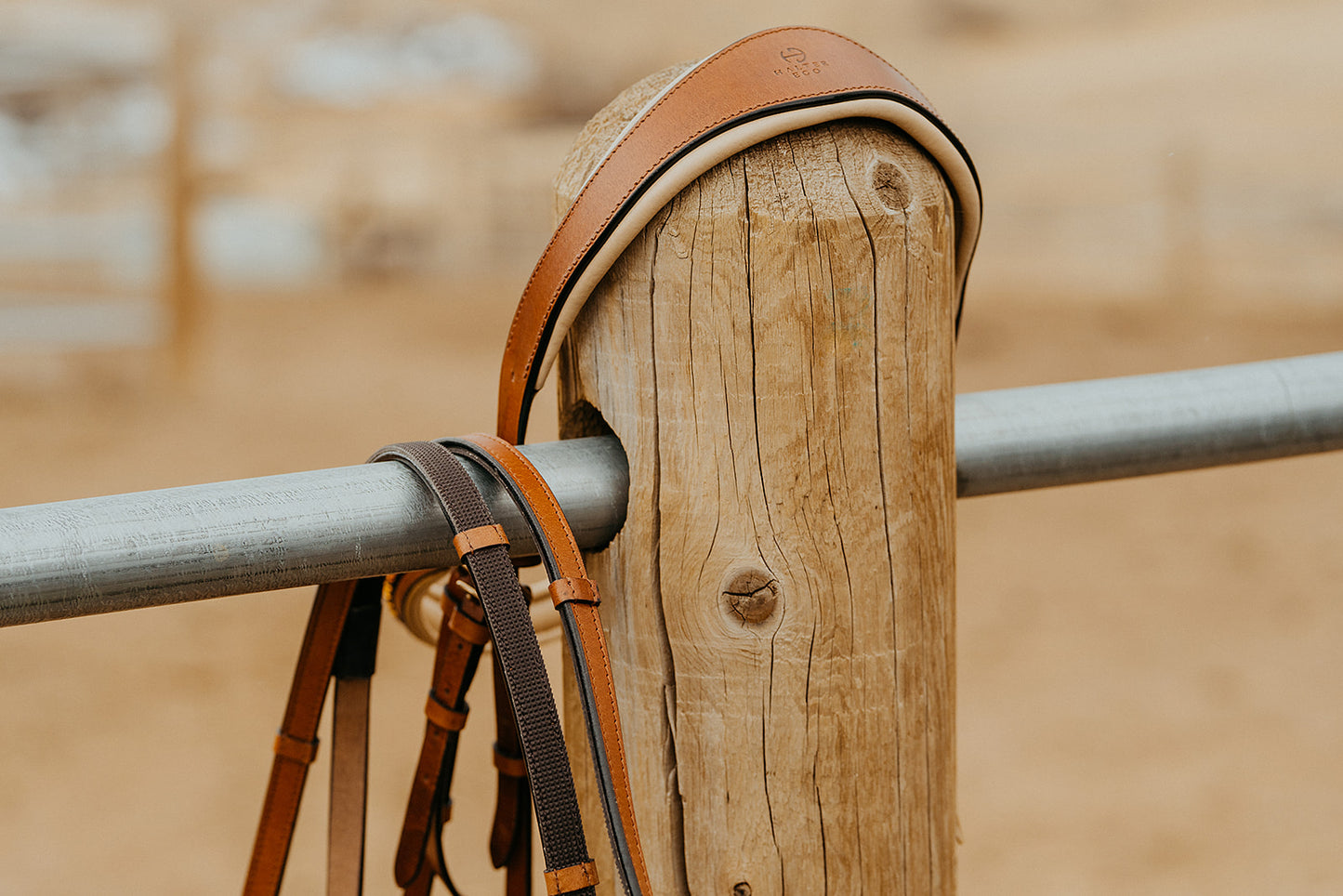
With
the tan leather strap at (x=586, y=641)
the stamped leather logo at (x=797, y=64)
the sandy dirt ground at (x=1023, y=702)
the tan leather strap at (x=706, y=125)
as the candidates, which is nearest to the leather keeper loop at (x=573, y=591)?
the tan leather strap at (x=586, y=641)

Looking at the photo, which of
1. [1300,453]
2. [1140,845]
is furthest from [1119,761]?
[1300,453]

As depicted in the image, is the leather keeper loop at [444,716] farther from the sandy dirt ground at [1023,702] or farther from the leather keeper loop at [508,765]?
the sandy dirt ground at [1023,702]

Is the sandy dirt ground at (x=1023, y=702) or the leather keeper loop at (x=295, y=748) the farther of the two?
the sandy dirt ground at (x=1023, y=702)

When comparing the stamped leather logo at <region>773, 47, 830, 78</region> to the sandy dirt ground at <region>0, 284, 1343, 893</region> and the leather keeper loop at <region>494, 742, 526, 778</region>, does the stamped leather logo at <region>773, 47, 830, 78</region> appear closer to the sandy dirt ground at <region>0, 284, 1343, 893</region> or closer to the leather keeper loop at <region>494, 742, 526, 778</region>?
the leather keeper loop at <region>494, 742, 526, 778</region>

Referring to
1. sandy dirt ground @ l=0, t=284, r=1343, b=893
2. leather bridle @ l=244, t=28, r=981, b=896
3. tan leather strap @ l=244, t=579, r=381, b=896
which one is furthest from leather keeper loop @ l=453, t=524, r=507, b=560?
sandy dirt ground @ l=0, t=284, r=1343, b=893

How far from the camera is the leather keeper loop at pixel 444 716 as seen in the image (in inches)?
24.4

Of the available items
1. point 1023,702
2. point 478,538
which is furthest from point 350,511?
point 1023,702

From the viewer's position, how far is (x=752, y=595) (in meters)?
0.57

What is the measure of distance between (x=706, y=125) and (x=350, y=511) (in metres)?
0.21

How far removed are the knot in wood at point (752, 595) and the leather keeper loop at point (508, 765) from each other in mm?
140

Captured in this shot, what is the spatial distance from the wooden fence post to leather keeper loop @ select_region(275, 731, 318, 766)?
0.48 ft

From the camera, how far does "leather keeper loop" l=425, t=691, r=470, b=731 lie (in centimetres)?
62

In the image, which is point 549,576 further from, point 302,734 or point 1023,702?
point 1023,702

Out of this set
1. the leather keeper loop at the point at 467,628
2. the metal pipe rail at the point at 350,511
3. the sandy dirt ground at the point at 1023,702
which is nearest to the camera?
the metal pipe rail at the point at 350,511
